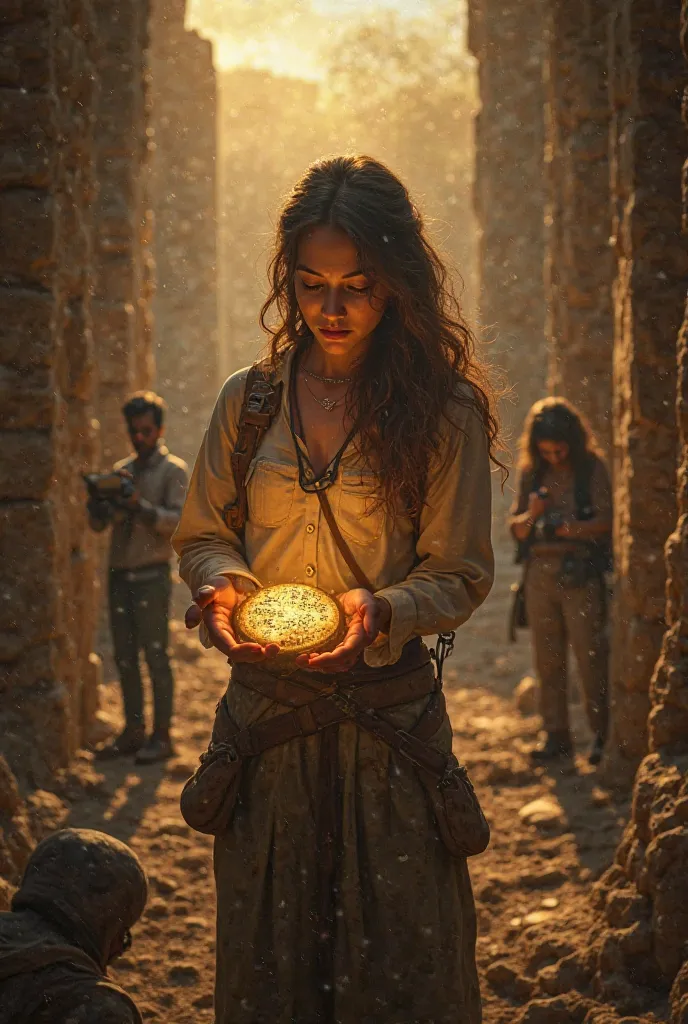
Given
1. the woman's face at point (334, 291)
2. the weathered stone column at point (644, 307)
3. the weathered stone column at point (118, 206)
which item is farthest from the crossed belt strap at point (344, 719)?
the weathered stone column at point (118, 206)

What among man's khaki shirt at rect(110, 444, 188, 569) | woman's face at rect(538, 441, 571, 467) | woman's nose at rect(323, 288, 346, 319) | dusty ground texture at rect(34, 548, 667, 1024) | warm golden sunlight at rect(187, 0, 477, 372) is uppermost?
warm golden sunlight at rect(187, 0, 477, 372)

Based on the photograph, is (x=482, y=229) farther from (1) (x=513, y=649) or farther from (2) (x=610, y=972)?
(2) (x=610, y=972)

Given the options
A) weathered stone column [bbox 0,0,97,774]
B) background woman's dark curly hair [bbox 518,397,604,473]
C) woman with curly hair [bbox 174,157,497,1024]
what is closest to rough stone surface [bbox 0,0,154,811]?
weathered stone column [bbox 0,0,97,774]

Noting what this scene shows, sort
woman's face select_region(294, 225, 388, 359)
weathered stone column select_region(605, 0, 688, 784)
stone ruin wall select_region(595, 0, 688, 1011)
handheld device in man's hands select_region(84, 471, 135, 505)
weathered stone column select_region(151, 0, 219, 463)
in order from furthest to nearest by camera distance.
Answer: weathered stone column select_region(151, 0, 219, 463) < handheld device in man's hands select_region(84, 471, 135, 505) < weathered stone column select_region(605, 0, 688, 784) < stone ruin wall select_region(595, 0, 688, 1011) < woman's face select_region(294, 225, 388, 359)

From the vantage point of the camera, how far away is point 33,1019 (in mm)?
2305

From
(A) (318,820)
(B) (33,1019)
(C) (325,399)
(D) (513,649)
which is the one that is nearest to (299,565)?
(C) (325,399)

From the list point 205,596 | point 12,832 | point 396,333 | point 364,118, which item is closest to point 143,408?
point 12,832

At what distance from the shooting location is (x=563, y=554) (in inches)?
253

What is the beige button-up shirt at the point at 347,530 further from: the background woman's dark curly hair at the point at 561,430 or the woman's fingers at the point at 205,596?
the background woman's dark curly hair at the point at 561,430

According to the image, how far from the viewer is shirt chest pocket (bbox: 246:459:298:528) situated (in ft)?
9.01

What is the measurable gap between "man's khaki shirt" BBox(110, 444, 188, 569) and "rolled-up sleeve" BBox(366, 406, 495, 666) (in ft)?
12.4

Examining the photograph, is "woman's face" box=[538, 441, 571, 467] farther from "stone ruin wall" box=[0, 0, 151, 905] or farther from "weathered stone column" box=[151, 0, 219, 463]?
"weathered stone column" box=[151, 0, 219, 463]

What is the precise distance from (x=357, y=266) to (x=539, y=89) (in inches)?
443

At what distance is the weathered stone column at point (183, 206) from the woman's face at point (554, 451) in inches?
374
